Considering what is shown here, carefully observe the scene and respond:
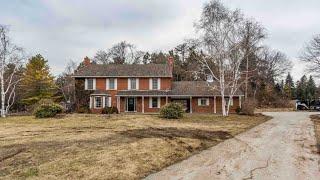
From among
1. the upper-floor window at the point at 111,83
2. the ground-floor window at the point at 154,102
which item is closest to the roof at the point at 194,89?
the ground-floor window at the point at 154,102

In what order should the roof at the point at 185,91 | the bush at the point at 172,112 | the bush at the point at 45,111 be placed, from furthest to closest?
the roof at the point at 185,91 < the bush at the point at 45,111 < the bush at the point at 172,112

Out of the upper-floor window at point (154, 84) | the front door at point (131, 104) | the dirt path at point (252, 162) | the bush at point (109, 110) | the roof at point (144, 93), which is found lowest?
the dirt path at point (252, 162)

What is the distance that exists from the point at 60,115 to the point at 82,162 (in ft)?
85.0

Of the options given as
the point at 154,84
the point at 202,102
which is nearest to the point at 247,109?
the point at 202,102

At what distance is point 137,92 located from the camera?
4622cm

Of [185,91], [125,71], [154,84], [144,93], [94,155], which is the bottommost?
[94,155]

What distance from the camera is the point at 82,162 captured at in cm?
1254

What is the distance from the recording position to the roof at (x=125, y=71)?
4691 centimetres

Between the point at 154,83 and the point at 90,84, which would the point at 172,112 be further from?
the point at 90,84

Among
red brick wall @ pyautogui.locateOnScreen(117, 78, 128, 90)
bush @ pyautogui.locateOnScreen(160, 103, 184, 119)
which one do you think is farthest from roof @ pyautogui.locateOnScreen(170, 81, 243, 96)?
bush @ pyautogui.locateOnScreen(160, 103, 184, 119)

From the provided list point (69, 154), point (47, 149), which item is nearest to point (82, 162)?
point (69, 154)

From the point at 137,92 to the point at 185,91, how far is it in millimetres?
5829

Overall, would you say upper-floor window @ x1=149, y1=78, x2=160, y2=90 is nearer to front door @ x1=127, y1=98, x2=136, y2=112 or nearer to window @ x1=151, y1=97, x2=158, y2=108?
window @ x1=151, y1=97, x2=158, y2=108

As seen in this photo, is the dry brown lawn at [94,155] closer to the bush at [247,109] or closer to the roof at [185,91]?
the bush at [247,109]
